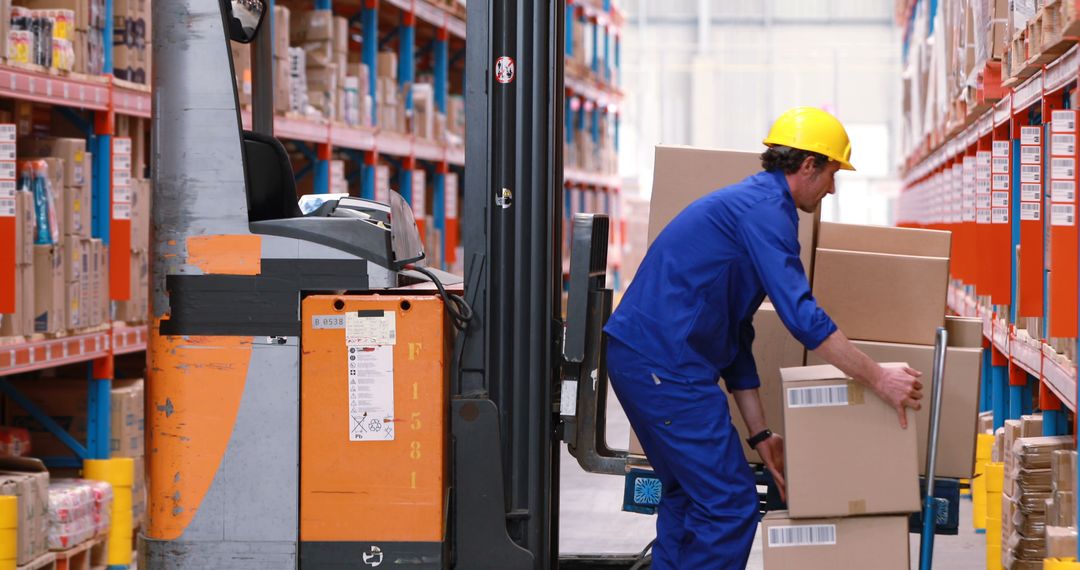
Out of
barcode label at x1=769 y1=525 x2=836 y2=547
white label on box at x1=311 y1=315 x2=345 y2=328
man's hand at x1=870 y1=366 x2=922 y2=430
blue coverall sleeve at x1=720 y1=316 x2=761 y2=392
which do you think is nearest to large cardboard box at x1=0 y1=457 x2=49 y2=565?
white label on box at x1=311 y1=315 x2=345 y2=328

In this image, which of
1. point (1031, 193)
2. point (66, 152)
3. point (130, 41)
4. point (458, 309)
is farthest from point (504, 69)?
point (130, 41)

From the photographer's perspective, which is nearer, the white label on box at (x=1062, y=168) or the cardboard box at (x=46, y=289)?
the white label on box at (x=1062, y=168)

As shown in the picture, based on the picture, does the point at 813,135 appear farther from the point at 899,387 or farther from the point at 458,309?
the point at 458,309

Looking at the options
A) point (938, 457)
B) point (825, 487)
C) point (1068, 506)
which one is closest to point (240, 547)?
point (825, 487)

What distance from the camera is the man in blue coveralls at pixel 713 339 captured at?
395cm

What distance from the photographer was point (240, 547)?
368cm

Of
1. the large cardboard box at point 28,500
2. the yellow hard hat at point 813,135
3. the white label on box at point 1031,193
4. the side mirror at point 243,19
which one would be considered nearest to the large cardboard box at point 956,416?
the yellow hard hat at point 813,135

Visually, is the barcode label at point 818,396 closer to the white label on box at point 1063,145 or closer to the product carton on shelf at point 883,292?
the product carton on shelf at point 883,292

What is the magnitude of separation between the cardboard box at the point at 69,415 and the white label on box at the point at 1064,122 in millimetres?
4579

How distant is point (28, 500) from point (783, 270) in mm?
3221

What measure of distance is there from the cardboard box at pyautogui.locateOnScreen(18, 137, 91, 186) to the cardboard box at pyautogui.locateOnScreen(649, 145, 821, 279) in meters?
2.92

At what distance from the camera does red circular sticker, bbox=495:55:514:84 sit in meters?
3.89

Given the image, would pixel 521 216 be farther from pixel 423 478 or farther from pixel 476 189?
pixel 423 478

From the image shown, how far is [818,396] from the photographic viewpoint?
388 centimetres
